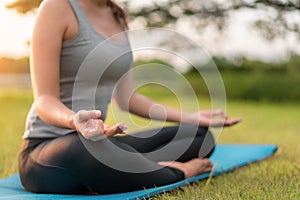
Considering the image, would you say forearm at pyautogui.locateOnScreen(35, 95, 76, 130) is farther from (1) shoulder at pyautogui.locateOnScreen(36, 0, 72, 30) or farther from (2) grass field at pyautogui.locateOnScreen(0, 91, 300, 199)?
(2) grass field at pyautogui.locateOnScreen(0, 91, 300, 199)

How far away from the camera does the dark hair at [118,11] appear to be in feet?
7.50

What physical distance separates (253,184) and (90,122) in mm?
772

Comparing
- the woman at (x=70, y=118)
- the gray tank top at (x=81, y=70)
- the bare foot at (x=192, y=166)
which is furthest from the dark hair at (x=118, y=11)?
the bare foot at (x=192, y=166)

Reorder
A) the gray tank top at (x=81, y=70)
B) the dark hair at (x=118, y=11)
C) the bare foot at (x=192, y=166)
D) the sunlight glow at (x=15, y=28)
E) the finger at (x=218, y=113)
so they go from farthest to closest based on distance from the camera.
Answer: the sunlight glow at (x=15, y=28), the finger at (x=218, y=113), the dark hair at (x=118, y=11), the bare foot at (x=192, y=166), the gray tank top at (x=81, y=70)

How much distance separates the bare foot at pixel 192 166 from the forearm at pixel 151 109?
0.26 meters

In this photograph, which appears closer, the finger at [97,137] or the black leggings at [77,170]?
the finger at [97,137]

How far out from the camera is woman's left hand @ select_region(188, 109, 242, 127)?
7.89ft

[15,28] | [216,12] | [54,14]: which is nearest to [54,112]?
[54,14]

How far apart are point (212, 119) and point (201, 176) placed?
0.34 m

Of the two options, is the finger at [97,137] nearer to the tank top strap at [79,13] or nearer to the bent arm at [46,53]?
the bent arm at [46,53]

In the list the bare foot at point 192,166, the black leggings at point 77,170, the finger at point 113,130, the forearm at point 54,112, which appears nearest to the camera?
the finger at point 113,130

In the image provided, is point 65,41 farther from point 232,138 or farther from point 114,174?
point 232,138

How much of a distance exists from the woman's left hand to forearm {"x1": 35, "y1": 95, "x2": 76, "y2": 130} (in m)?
0.83

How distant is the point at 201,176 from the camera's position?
2201mm
